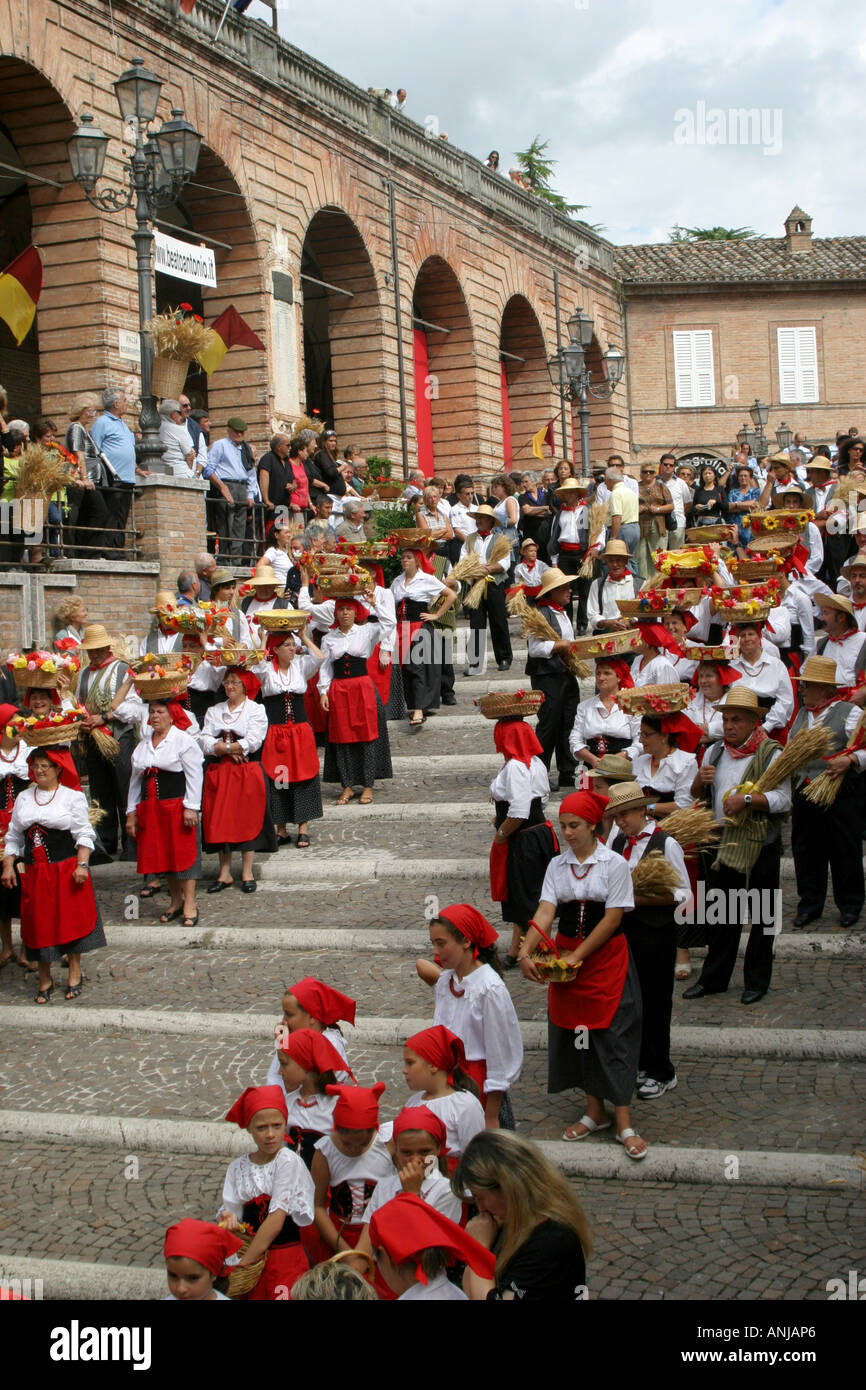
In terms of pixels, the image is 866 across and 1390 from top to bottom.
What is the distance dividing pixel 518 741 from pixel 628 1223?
3.51 meters

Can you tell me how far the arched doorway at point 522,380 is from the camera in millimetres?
36812

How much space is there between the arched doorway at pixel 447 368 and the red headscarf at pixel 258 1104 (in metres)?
26.7

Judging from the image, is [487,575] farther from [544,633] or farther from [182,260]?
[182,260]

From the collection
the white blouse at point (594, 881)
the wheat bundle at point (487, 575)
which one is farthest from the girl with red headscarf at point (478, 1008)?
the wheat bundle at point (487, 575)

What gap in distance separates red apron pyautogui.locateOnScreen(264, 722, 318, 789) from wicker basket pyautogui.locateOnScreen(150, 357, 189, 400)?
21.9ft

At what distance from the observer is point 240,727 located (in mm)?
10641

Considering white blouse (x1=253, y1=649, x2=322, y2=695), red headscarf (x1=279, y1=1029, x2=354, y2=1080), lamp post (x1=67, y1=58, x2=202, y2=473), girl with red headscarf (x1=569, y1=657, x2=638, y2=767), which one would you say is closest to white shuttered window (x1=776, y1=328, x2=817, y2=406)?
lamp post (x1=67, y1=58, x2=202, y2=473)

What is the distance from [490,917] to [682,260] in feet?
129

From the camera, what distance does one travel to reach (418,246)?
96.7 feet

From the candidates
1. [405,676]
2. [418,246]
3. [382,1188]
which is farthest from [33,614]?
[418,246]

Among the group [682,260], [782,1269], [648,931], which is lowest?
[782,1269]

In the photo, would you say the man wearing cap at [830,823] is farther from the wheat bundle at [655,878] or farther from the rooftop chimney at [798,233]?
the rooftop chimney at [798,233]
